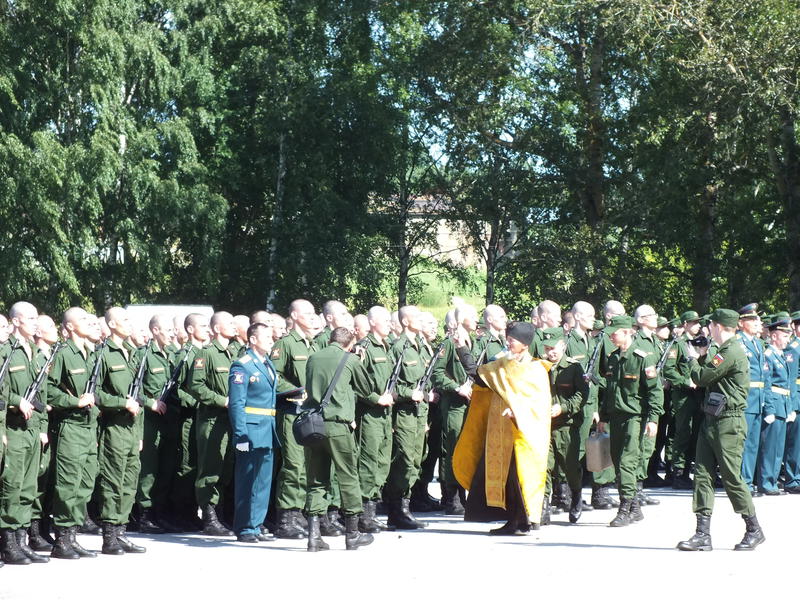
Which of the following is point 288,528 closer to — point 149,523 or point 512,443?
point 149,523

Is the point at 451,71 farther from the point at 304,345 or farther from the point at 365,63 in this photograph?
the point at 304,345

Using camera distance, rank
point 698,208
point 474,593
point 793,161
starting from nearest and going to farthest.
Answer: point 474,593 < point 793,161 < point 698,208

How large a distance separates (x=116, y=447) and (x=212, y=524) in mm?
1650

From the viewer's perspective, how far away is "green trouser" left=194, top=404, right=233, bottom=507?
39.2ft

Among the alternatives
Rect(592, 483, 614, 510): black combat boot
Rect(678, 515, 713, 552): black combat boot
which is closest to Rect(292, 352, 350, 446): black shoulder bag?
Rect(678, 515, 713, 552): black combat boot

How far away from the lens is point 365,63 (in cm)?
3788

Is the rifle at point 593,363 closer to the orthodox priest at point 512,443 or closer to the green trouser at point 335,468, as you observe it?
the orthodox priest at point 512,443

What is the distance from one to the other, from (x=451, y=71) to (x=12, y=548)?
24.8 m

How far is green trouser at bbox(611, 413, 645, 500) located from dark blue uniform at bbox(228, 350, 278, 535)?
11.4 feet

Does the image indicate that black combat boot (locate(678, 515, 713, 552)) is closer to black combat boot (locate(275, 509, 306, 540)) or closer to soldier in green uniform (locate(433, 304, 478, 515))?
soldier in green uniform (locate(433, 304, 478, 515))

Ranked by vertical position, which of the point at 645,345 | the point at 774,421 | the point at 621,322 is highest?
the point at 621,322

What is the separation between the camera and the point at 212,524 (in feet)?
39.5

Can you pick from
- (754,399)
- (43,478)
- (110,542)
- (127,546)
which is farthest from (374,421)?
(754,399)

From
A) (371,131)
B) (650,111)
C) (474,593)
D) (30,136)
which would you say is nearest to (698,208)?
(650,111)
